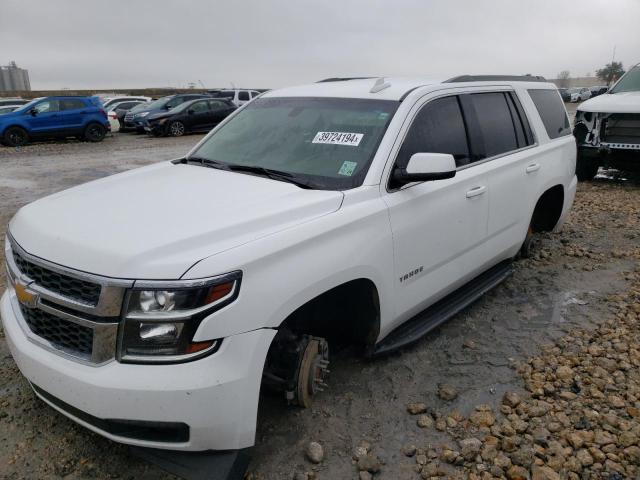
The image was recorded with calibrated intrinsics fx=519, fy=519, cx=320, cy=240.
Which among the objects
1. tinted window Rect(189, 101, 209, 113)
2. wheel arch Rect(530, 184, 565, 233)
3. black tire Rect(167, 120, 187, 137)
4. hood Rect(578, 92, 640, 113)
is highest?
hood Rect(578, 92, 640, 113)

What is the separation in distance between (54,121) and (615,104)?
16.8 meters

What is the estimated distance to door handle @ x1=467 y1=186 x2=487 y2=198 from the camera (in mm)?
3510

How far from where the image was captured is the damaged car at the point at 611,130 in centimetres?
820

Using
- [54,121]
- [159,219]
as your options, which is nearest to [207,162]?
[159,219]

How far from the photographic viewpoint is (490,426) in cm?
277

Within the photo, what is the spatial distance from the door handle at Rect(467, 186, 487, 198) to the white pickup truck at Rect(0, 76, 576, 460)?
14mm

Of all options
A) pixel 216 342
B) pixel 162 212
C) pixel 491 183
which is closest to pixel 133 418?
pixel 216 342

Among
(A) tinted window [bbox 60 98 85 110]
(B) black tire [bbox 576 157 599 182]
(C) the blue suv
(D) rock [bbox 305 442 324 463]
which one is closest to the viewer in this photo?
(D) rock [bbox 305 442 324 463]

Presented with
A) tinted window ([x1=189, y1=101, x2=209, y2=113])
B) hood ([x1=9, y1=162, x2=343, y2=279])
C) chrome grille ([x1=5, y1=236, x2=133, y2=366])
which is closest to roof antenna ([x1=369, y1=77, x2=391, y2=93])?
hood ([x1=9, y1=162, x2=343, y2=279])

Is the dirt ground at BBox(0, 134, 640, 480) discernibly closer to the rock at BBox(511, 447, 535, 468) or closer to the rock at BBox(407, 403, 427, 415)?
the rock at BBox(407, 403, 427, 415)

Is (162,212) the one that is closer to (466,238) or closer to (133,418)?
(133,418)

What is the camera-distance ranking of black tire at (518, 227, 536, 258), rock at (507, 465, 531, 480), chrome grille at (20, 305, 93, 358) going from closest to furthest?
chrome grille at (20, 305, 93, 358) → rock at (507, 465, 531, 480) → black tire at (518, 227, 536, 258)

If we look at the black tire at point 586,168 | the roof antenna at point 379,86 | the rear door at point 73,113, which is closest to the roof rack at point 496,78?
the roof antenna at point 379,86

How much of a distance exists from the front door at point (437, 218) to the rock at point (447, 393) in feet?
1.54
